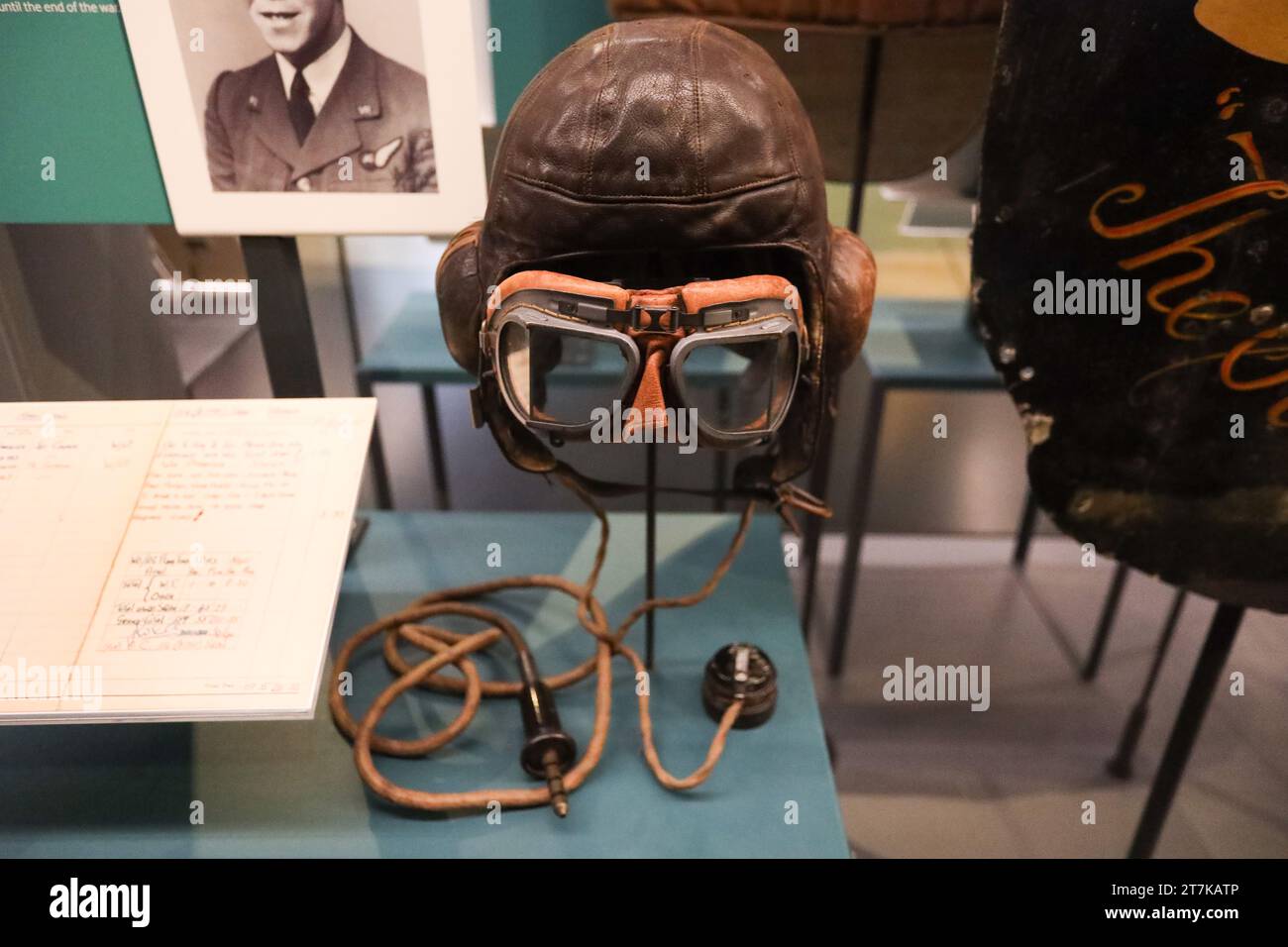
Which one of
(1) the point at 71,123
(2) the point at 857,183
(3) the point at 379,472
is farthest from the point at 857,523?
(1) the point at 71,123

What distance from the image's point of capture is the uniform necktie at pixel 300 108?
106cm

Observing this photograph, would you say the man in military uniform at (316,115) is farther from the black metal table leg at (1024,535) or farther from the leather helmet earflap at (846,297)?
the black metal table leg at (1024,535)

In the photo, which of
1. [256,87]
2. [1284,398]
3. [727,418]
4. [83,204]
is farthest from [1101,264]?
[83,204]

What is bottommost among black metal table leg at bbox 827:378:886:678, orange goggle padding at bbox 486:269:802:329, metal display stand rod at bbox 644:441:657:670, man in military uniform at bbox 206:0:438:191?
black metal table leg at bbox 827:378:886:678

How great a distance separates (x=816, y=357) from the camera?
0.94 metres

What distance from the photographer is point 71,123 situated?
108 centimetres

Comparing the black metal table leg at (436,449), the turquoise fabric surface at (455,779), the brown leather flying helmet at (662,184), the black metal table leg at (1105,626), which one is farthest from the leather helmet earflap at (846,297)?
the black metal table leg at (1105,626)

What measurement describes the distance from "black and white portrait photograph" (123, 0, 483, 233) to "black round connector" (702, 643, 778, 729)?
692mm

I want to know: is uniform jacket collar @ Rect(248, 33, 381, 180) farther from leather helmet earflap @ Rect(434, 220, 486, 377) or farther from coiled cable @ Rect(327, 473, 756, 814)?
coiled cable @ Rect(327, 473, 756, 814)

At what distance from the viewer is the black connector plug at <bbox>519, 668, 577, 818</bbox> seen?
1.01m

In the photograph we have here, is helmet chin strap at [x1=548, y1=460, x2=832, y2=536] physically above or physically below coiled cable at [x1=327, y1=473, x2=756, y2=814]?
above

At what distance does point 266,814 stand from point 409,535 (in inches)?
21.6

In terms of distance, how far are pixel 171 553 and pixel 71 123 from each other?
0.57 m

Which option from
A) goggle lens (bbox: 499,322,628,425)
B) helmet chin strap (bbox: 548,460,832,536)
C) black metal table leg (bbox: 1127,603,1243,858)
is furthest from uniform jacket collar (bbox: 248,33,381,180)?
black metal table leg (bbox: 1127,603,1243,858)
